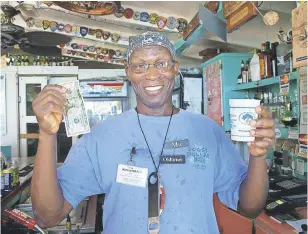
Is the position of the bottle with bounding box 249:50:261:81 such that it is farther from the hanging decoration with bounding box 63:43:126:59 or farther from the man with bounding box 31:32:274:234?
the hanging decoration with bounding box 63:43:126:59

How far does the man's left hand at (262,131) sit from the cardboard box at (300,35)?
1120 mm

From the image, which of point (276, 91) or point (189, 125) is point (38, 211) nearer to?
point (189, 125)

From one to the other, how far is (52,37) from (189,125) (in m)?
4.21

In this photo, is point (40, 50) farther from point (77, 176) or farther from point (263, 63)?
point (77, 176)

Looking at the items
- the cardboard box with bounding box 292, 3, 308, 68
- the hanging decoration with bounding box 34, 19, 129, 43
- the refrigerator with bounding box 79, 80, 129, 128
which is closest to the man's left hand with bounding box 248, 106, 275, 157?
the cardboard box with bounding box 292, 3, 308, 68

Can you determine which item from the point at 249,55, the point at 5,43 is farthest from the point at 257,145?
the point at 5,43

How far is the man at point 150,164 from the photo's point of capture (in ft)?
4.19

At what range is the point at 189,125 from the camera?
1.52 meters

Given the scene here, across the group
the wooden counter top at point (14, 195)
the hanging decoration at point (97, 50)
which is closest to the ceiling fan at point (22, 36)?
the hanging decoration at point (97, 50)

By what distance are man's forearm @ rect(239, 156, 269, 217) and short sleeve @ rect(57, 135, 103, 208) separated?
0.62 meters

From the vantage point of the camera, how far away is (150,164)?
4.62 feet

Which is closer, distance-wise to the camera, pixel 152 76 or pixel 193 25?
pixel 152 76

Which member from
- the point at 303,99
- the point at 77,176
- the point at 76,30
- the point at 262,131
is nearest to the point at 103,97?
the point at 76,30

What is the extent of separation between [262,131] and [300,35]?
1.29 m
